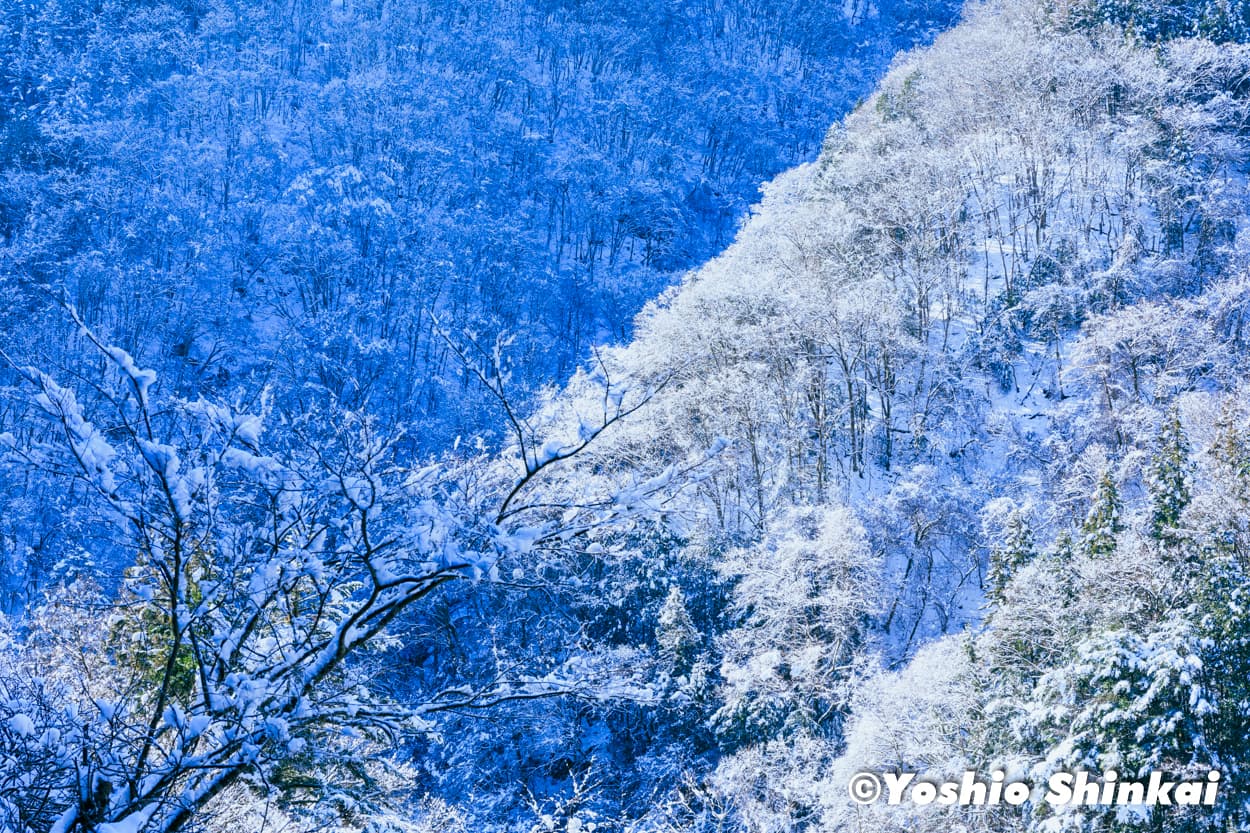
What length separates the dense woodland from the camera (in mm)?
4027

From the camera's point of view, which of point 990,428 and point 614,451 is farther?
point 614,451

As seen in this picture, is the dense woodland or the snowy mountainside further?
the snowy mountainside

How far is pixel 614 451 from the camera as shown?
25.3 m

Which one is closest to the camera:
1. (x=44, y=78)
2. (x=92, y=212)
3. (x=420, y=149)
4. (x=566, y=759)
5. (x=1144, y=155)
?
(x=566, y=759)

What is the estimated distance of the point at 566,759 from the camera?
78.2 feet

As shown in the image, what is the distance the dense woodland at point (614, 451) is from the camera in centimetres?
403

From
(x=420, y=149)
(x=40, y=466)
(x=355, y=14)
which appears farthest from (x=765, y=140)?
(x=40, y=466)

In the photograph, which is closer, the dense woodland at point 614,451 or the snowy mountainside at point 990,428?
the dense woodland at point 614,451

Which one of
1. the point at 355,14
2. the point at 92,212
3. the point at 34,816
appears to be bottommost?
the point at 34,816

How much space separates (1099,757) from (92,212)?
64716mm

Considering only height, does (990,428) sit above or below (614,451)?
below

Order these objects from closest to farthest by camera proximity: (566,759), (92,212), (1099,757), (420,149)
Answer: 1. (1099,757)
2. (566,759)
3. (92,212)
4. (420,149)

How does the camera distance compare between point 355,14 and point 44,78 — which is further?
point 355,14

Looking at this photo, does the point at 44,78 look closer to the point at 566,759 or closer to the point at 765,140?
the point at 765,140
